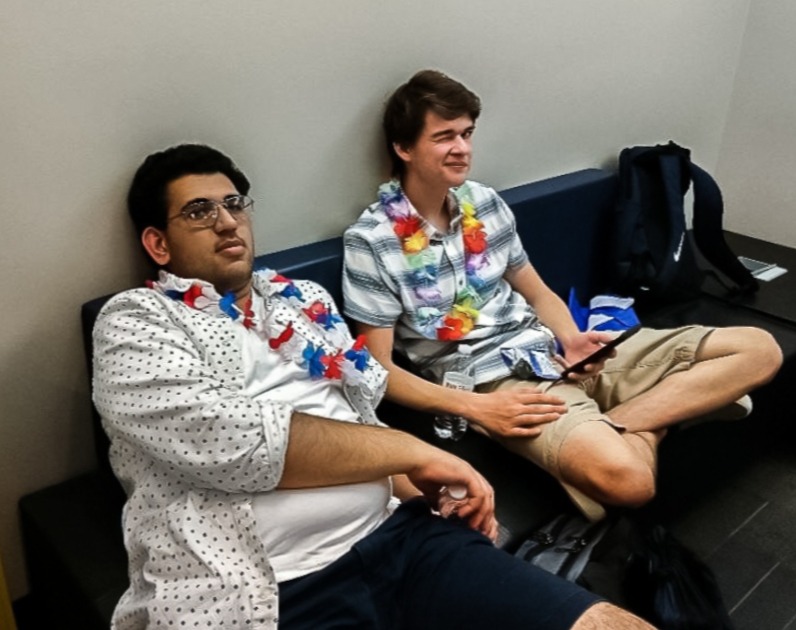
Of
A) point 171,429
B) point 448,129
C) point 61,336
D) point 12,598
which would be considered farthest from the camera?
point 448,129

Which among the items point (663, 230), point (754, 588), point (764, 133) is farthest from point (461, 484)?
point (764, 133)

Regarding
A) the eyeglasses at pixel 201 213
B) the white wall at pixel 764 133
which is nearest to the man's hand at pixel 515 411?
the eyeglasses at pixel 201 213

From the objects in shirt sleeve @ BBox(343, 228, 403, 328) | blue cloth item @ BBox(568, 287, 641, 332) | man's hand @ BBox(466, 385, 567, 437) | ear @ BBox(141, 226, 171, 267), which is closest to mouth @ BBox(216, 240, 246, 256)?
ear @ BBox(141, 226, 171, 267)

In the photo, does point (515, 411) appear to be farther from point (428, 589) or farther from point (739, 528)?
point (739, 528)

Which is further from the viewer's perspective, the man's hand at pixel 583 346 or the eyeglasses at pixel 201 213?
the man's hand at pixel 583 346

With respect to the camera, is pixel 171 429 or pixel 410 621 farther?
pixel 410 621

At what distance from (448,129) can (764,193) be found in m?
1.93

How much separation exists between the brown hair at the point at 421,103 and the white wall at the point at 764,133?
1.74 m

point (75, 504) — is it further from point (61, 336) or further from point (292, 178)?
point (292, 178)

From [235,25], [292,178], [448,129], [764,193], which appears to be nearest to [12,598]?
[292,178]

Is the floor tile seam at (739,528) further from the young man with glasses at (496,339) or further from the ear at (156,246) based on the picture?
the ear at (156,246)

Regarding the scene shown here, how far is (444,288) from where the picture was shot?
2.02 m

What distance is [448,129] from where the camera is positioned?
6.49 feet

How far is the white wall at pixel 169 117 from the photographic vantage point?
4.89 feet
